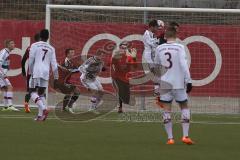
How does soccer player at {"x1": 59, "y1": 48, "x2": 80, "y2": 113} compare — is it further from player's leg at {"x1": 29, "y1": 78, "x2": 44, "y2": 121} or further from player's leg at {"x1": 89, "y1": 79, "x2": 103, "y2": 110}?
player's leg at {"x1": 29, "y1": 78, "x2": 44, "y2": 121}

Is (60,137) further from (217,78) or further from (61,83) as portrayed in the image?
(217,78)

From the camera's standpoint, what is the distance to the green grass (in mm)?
11500

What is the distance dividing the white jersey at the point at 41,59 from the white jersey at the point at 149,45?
437 centimetres

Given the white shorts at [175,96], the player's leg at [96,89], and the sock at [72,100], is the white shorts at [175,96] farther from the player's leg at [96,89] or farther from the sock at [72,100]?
the player's leg at [96,89]

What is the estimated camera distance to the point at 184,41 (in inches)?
929

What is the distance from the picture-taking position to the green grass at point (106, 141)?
11500 millimetres

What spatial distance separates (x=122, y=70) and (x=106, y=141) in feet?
25.6

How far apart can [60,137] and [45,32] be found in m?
4.18

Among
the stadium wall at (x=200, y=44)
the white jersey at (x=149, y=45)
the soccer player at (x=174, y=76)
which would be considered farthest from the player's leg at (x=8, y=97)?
the soccer player at (x=174, y=76)

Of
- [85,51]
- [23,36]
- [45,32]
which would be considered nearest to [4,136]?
[45,32]

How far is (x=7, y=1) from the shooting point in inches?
1065

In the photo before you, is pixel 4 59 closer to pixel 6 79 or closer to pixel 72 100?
pixel 6 79

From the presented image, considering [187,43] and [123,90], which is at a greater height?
[187,43]

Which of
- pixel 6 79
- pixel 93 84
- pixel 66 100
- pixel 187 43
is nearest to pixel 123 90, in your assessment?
pixel 93 84
